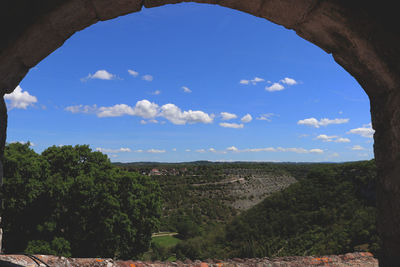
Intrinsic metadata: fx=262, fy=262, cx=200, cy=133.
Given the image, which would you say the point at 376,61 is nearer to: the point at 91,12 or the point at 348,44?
the point at 348,44

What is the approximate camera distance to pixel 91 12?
2.02 meters

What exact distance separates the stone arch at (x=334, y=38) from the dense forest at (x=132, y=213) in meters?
11.9

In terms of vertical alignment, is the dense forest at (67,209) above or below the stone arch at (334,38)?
below

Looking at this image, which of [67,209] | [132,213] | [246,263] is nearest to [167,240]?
[132,213]

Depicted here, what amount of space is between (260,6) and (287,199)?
85.4ft

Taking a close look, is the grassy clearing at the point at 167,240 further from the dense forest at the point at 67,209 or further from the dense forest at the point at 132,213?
the dense forest at the point at 67,209

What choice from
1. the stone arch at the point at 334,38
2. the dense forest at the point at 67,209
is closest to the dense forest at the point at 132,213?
the dense forest at the point at 67,209

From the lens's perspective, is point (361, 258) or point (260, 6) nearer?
point (260, 6)

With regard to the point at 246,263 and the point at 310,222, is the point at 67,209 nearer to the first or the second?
the point at 246,263

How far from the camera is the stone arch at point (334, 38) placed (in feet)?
5.89

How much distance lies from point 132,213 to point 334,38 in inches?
533

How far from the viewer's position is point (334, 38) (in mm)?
2004

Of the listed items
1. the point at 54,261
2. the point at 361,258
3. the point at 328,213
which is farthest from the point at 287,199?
the point at 54,261

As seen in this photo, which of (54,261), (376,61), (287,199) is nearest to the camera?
(376,61)
